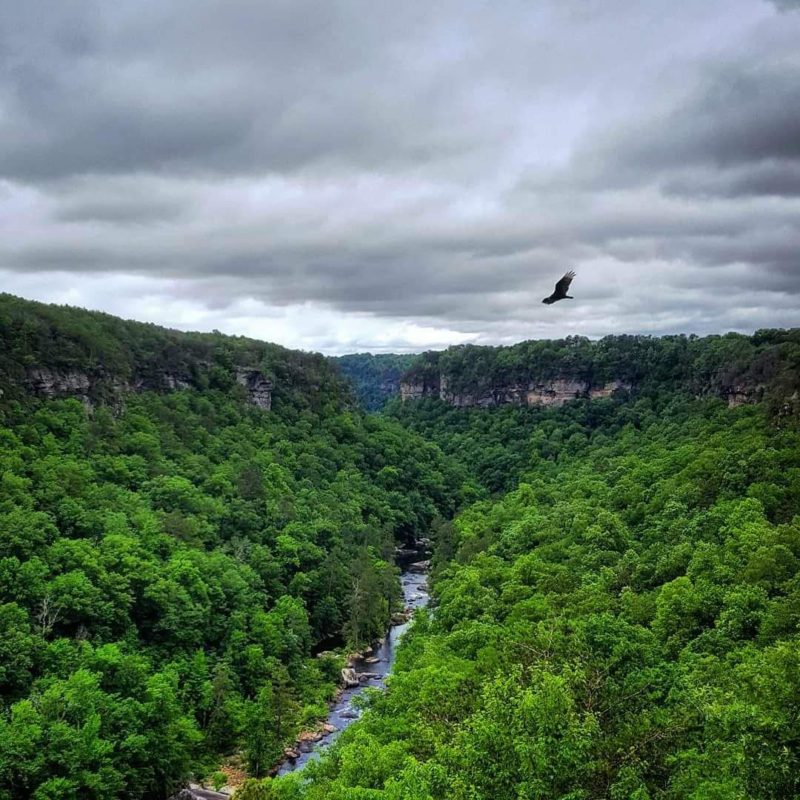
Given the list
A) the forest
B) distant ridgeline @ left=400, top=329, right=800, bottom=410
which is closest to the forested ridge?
distant ridgeline @ left=400, top=329, right=800, bottom=410

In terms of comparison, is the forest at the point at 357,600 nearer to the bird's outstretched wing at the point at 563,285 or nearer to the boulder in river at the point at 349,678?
the boulder in river at the point at 349,678

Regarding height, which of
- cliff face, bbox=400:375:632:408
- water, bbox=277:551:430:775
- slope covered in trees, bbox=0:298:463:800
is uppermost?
cliff face, bbox=400:375:632:408

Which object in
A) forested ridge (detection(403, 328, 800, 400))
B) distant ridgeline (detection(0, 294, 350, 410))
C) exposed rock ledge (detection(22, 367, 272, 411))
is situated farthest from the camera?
forested ridge (detection(403, 328, 800, 400))

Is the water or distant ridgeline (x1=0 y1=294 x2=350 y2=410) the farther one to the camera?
distant ridgeline (x1=0 y1=294 x2=350 y2=410)

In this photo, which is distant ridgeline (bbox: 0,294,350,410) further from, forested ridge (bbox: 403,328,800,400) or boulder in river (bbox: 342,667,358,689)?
forested ridge (bbox: 403,328,800,400)

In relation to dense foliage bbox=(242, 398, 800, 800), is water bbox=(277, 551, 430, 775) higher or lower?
lower

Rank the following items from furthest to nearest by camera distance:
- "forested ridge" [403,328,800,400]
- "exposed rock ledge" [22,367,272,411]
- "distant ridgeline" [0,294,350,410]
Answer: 1. "forested ridge" [403,328,800,400]
2. "distant ridgeline" [0,294,350,410]
3. "exposed rock ledge" [22,367,272,411]

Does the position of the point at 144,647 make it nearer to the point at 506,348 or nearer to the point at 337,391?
the point at 337,391
